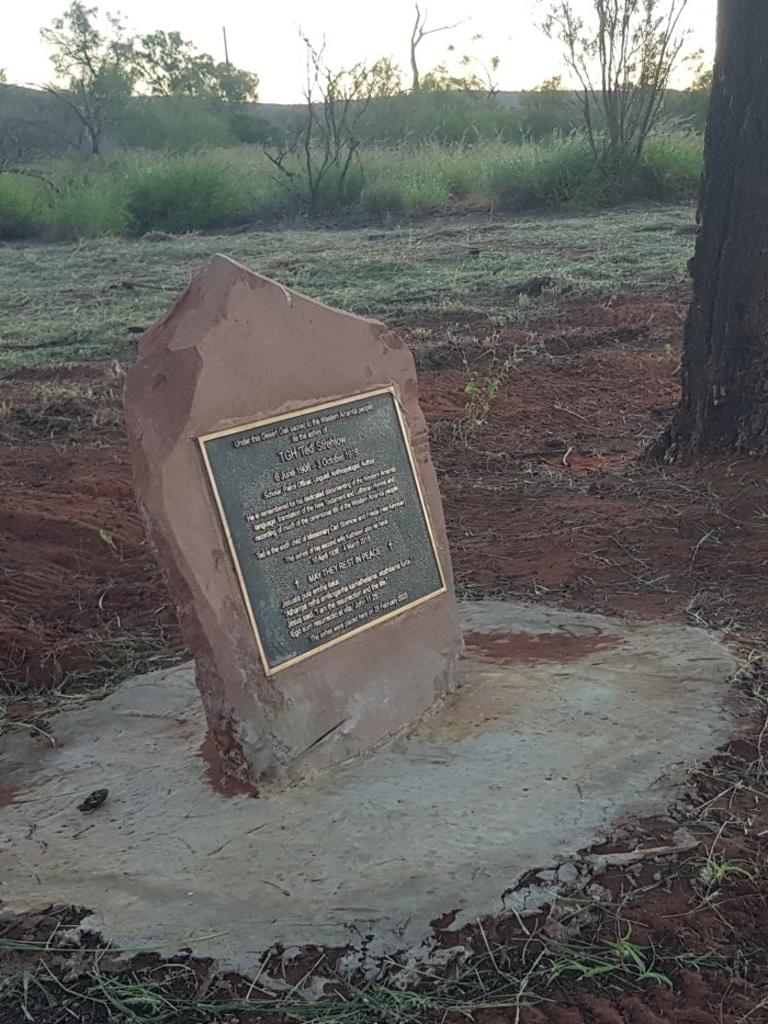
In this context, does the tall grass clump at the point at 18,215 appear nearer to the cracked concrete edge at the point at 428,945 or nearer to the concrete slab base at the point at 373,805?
the concrete slab base at the point at 373,805

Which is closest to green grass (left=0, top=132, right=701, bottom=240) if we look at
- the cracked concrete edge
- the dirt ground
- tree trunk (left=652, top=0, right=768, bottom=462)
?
the dirt ground

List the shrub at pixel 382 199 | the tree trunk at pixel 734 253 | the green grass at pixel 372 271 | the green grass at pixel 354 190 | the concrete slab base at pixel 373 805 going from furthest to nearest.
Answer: the shrub at pixel 382 199, the green grass at pixel 354 190, the green grass at pixel 372 271, the tree trunk at pixel 734 253, the concrete slab base at pixel 373 805

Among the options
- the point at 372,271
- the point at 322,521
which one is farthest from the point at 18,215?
the point at 322,521

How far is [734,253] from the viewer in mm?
4988

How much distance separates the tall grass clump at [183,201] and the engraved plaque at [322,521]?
1537 centimetres

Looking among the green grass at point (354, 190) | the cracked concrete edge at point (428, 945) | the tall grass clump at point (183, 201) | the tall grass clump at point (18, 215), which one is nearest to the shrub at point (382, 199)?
the green grass at point (354, 190)

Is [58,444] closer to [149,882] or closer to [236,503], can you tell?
[236,503]

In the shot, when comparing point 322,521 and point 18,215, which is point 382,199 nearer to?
point 18,215

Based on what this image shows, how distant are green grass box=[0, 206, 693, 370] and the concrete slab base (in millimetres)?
5581

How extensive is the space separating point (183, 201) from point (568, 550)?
15.0 m

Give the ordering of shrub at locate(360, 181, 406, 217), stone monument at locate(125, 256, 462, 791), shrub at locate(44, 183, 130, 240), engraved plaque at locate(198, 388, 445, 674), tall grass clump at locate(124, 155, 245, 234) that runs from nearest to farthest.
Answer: stone monument at locate(125, 256, 462, 791)
engraved plaque at locate(198, 388, 445, 674)
shrub at locate(44, 183, 130, 240)
shrub at locate(360, 181, 406, 217)
tall grass clump at locate(124, 155, 245, 234)

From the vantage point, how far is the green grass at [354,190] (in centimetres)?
1691

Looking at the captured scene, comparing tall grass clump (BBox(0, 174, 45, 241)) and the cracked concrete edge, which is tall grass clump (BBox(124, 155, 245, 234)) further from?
the cracked concrete edge

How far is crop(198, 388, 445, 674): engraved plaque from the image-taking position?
2914 mm
